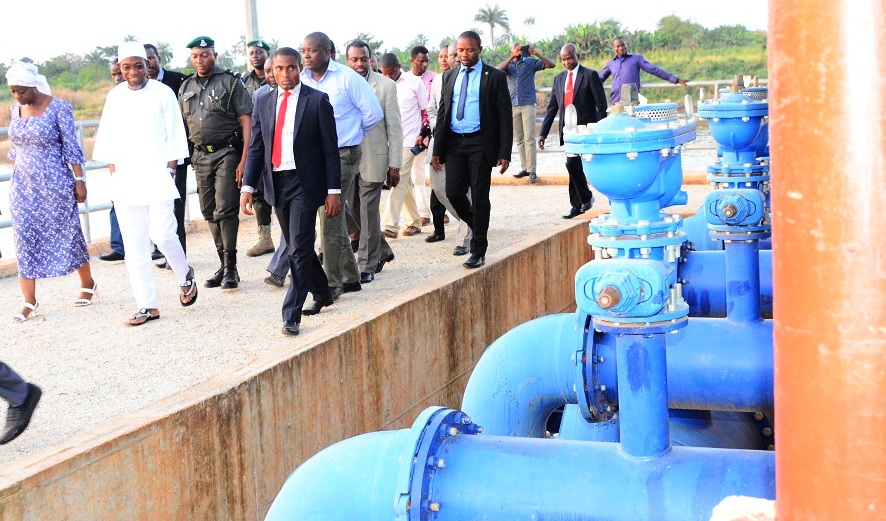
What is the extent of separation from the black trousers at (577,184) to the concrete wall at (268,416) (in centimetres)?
228

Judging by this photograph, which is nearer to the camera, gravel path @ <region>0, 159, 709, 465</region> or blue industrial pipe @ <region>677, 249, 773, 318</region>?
gravel path @ <region>0, 159, 709, 465</region>

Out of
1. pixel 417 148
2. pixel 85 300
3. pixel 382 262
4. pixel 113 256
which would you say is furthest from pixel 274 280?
pixel 417 148

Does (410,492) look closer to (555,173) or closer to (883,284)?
(883,284)

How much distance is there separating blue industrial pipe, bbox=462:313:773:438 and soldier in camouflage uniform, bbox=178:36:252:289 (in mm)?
3905

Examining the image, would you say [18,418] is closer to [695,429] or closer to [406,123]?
[695,429]

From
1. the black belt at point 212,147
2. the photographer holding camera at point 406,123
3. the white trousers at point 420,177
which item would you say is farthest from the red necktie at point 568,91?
the black belt at point 212,147

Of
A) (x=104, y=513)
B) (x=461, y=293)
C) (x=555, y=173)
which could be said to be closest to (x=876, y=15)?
(x=104, y=513)

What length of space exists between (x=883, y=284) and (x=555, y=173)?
13.4m

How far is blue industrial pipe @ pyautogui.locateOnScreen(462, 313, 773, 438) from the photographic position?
3.85 meters

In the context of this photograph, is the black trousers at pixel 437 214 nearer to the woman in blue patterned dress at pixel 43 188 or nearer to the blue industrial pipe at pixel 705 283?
the woman in blue patterned dress at pixel 43 188

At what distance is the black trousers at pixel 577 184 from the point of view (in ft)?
33.3

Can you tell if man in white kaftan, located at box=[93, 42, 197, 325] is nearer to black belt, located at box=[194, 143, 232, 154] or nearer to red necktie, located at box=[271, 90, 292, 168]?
red necktie, located at box=[271, 90, 292, 168]

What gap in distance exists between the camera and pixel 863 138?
134 cm

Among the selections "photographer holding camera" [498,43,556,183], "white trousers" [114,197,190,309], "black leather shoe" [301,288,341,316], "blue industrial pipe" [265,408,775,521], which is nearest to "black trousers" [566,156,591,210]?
"photographer holding camera" [498,43,556,183]
